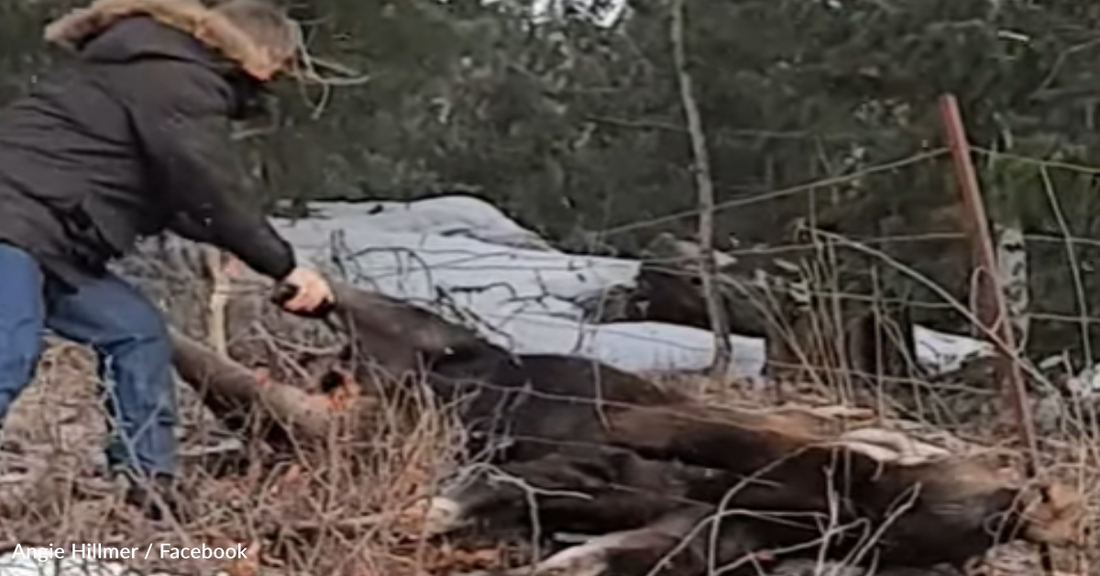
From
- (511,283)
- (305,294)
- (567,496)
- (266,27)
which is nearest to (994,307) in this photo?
(567,496)

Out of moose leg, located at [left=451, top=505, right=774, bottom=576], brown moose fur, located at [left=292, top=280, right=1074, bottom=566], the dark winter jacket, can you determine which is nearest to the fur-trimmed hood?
the dark winter jacket

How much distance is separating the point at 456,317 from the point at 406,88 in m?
3.14

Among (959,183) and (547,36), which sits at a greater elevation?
(959,183)

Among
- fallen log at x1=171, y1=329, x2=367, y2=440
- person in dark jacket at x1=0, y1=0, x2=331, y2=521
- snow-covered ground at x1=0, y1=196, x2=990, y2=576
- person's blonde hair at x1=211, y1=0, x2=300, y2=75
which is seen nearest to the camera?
person in dark jacket at x1=0, y1=0, x2=331, y2=521

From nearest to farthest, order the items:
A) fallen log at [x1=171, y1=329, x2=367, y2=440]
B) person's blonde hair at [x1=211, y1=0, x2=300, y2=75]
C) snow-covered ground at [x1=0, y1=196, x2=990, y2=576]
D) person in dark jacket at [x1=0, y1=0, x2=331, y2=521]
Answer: person in dark jacket at [x1=0, y1=0, x2=331, y2=521], person's blonde hair at [x1=211, y1=0, x2=300, y2=75], fallen log at [x1=171, y1=329, x2=367, y2=440], snow-covered ground at [x1=0, y1=196, x2=990, y2=576]

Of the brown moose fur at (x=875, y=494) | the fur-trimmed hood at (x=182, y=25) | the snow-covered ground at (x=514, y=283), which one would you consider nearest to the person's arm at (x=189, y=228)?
the fur-trimmed hood at (x=182, y=25)

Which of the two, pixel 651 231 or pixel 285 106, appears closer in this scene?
pixel 285 106

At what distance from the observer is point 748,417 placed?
4027 mm

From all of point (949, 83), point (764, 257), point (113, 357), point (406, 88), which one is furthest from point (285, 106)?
point (113, 357)

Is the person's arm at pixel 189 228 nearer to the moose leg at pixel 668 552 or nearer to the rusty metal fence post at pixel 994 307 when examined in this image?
the moose leg at pixel 668 552

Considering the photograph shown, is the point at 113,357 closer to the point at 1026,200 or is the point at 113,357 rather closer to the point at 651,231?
the point at 1026,200

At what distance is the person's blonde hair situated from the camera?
3.90 metres

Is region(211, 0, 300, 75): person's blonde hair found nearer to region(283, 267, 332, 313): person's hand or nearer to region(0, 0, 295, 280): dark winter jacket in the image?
region(0, 0, 295, 280): dark winter jacket

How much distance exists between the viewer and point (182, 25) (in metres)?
3.82
